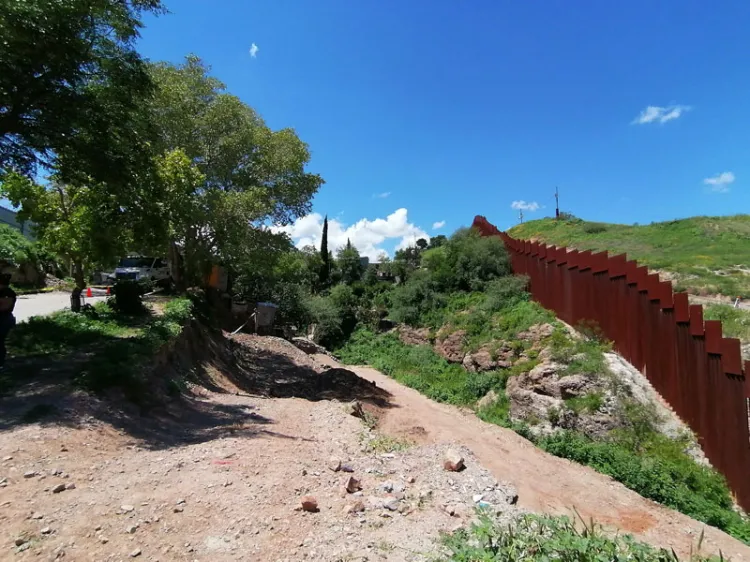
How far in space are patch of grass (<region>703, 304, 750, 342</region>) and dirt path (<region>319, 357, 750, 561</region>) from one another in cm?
398

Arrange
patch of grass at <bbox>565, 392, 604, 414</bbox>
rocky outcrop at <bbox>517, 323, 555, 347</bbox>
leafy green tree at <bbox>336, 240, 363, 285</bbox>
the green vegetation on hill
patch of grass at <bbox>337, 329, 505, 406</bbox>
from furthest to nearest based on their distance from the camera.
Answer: leafy green tree at <bbox>336, 240, 363, 285</bbox> → patch of grass at <bbox>337, 329, 505, 406</bbox> → rocky outcrop at <bbox>517, 323, 555, 347</bbox> → patch of grass at <bbox>565, 392, 604, 414</bbox> → the green vegetation on hill

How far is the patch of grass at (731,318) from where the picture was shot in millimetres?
9148

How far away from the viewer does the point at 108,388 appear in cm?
708

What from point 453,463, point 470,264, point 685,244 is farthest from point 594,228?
point 453,463

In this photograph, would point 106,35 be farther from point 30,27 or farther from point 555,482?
point 555,482

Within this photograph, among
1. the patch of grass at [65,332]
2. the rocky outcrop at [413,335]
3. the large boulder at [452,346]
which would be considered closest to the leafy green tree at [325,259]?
the rocky outcrop at [413,335]

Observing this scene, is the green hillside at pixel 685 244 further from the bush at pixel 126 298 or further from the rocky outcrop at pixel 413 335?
the bush at pixel 126 298

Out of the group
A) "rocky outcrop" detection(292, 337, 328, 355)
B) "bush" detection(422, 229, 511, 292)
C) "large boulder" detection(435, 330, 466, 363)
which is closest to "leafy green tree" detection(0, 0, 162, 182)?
"large boulder" detection(435, 330, 466, 363)

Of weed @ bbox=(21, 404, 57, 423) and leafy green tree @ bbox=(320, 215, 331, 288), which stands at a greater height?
leafy green tree @ bbox=(320, 215, 331, 288)

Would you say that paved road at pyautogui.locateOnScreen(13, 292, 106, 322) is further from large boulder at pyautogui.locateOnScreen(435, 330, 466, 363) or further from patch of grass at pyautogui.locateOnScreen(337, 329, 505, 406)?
large boulder at pyautogui.locateOnScreen(435, 330, 466, 363)

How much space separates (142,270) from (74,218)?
15.1m

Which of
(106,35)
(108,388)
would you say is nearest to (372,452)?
(108,388)

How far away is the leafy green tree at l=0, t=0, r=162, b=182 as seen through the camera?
24.1ft

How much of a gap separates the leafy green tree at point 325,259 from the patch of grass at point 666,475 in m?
33.0
